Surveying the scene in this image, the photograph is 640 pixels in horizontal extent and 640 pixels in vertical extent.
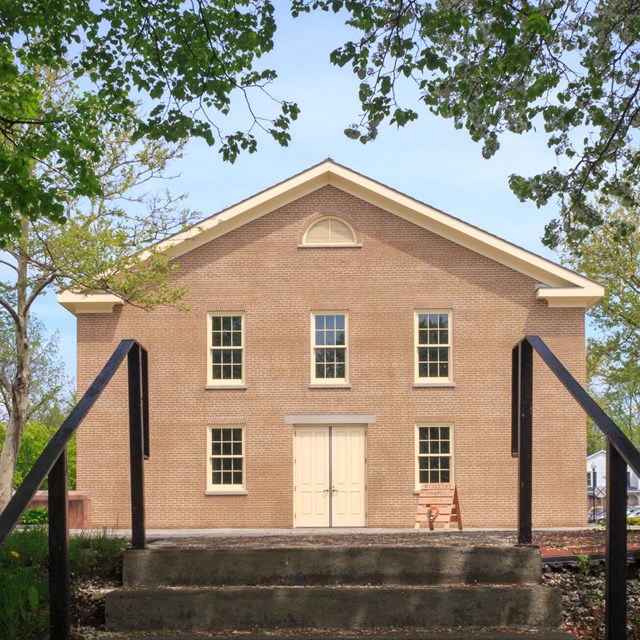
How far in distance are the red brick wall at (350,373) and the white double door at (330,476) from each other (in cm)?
24

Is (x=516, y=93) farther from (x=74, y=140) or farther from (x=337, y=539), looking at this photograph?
(x=74, y=140)

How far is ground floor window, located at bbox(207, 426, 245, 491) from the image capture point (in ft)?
85.7

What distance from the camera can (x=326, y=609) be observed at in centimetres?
565

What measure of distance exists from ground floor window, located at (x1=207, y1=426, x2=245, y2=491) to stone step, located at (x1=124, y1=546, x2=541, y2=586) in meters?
20.2

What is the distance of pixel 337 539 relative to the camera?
25.0 ft

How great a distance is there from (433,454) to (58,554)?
21.4 meters

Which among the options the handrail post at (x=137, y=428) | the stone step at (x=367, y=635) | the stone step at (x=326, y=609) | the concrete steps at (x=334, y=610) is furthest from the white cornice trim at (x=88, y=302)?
the stone step at (x=367, y=635)

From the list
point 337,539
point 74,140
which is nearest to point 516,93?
point 337,539

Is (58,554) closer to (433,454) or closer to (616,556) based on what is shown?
(616,556)

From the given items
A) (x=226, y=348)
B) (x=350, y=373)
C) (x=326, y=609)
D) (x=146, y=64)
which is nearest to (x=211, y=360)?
(x=226, y=348)

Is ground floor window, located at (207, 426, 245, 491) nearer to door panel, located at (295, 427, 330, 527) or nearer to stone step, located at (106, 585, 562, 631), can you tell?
door panel, located at (295, 427, 330, 527)

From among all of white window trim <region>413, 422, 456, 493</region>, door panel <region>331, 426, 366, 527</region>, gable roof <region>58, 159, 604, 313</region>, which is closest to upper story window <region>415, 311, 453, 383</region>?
white window trim <region>413, 422, 456, 493</region>

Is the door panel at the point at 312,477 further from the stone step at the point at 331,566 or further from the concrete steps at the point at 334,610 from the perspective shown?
the concrete steps at the point at 334,610

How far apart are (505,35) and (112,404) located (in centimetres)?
1896
